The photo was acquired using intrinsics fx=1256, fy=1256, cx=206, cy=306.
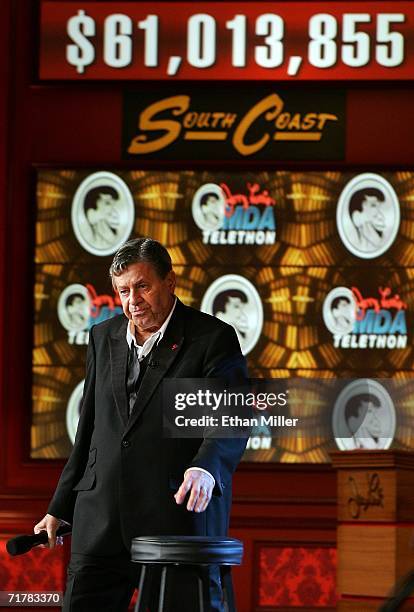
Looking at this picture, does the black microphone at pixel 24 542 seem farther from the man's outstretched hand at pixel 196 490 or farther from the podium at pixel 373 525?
the podium at pixel 373 525

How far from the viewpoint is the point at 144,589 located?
141 inches

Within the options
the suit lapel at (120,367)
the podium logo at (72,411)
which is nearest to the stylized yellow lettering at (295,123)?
the podium logo at (72,411)

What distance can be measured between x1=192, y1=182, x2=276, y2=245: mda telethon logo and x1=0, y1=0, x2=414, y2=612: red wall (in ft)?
0.64

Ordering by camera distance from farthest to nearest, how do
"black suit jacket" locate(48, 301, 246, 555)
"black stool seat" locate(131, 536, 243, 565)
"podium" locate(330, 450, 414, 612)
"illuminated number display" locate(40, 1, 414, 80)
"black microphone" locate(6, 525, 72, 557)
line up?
1. "illuminated number display" locate(40, 1, 414, 80)
2. "podium" locate(330, 450, 414, 612)
3. "black suit jacket" locate(48, 301, 246, 555)
4. "black microphone" locate(6, 525, 72, 557)
5. "black stool seat" locate(131, 536, 243, 565)

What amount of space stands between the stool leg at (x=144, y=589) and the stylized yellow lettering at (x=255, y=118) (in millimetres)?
3962

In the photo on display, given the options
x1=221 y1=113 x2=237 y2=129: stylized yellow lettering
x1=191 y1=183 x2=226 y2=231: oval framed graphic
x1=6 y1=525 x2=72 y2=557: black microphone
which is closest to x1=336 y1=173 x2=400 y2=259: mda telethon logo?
x1=191 y1=183 x2=226 y2=231: oval framed graphic

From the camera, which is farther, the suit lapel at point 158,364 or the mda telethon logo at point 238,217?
the mda telethon logo at point 238,217

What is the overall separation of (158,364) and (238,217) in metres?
3.28

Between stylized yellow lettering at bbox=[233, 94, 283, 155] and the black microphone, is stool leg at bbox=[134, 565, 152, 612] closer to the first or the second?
the black microphone

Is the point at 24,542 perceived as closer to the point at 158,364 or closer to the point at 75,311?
the point at 158,364

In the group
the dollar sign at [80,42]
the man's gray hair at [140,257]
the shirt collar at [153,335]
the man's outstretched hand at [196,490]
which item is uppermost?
the dollar sign at [80,42]

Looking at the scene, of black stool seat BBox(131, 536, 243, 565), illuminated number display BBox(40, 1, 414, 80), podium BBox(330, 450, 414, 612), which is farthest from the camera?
illuminated number display BBox(40, 1, 414, 80)

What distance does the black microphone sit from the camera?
12.1 feet

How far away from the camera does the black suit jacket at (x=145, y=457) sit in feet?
12.5
